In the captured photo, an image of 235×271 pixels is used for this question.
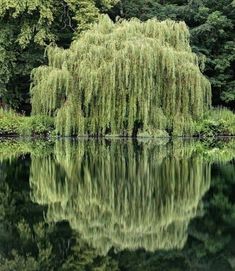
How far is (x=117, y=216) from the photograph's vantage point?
290 inches

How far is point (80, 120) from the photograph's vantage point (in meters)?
23.8

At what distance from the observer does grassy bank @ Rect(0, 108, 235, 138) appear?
25.6 meters

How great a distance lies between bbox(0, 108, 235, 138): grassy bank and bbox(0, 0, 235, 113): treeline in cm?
489

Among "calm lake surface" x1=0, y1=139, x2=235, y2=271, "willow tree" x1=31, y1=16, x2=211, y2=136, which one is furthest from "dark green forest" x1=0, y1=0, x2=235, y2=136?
"calm lake surface" x1=0, y1=139, x2=235, y2=271

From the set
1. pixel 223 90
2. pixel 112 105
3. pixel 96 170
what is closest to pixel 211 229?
pixel 96 170

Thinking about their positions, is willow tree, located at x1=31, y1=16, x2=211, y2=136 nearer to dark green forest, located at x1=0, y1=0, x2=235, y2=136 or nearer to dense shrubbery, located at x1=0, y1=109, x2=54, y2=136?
dark green forest, located at x1=0, y1=0, x2=235, y2=136

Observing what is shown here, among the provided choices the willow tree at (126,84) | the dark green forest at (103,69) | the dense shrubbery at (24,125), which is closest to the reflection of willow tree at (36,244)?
the willow tree at (126,84)

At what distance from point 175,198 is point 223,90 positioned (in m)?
25.8

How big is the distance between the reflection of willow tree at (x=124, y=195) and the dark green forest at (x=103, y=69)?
874 cm

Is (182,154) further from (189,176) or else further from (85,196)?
(85,196)

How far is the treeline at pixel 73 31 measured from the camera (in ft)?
103

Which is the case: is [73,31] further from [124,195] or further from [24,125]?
[124,195]

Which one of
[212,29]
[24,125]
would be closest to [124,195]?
[24,125]

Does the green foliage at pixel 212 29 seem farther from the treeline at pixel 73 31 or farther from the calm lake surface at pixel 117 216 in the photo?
the calm lake surface at pixel 117 216
